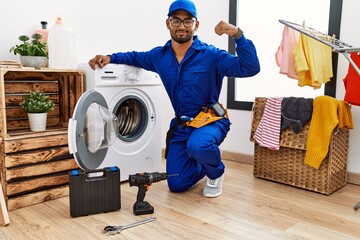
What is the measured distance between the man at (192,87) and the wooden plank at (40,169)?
63cm

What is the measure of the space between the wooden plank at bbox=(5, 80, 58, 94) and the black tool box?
30.9 inches

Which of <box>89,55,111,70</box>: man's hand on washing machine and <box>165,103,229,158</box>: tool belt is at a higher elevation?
<box>89,55,111,70</box>: man's hand on washing machine

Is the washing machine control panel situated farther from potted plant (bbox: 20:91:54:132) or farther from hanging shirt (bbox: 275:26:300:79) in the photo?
hanging shirt (bbox: 275:26:300:79)

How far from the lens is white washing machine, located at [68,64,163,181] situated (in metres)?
1.74

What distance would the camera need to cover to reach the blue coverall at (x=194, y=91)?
203 cm

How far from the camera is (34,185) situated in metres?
1.90

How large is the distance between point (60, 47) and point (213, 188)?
1.35 meters

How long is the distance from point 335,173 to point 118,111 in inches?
60.5

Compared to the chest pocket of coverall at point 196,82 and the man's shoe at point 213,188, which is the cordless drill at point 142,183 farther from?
the chest pocket of coverall at point 196,82

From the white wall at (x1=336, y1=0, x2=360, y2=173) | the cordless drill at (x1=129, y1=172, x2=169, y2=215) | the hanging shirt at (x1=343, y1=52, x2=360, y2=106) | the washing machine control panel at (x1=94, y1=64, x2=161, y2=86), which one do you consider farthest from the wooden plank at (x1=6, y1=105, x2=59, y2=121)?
the white wall at (x1=336, y1=0, x2=360, y2=173)

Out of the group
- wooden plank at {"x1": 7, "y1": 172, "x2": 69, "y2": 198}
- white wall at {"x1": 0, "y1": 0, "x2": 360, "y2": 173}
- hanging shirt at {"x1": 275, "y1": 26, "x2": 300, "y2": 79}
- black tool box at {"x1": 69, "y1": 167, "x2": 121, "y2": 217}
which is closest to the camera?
black tool box at {"x1": 69, "y1": 167, "x2": 121, "y2": 217}

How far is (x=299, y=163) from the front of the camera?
230 cm

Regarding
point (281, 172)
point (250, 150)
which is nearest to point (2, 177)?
point (281, 172)

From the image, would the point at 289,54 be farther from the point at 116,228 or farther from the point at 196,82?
the point at 116,228
